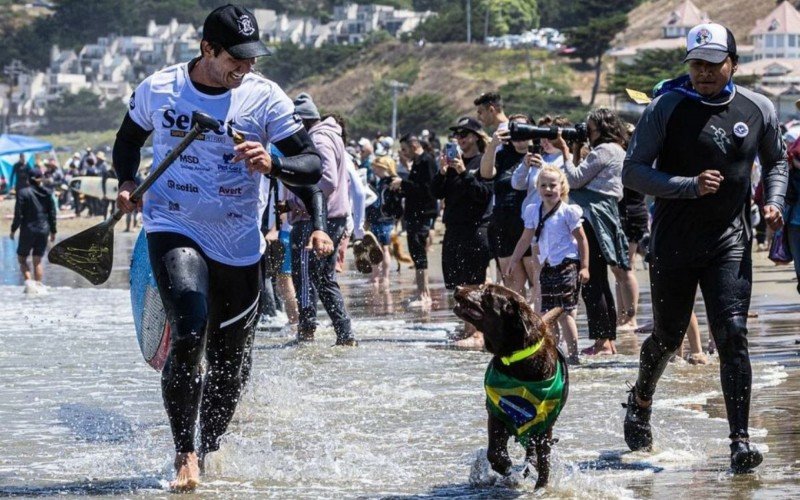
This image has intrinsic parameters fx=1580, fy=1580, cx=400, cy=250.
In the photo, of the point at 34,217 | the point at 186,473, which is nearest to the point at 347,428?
the point at 186,473

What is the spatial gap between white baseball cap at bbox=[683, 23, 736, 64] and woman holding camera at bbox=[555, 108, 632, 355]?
4.04 metres

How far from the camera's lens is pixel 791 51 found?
126625 mm

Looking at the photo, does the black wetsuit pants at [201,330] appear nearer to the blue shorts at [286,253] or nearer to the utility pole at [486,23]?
the blue shorts at [286,253]

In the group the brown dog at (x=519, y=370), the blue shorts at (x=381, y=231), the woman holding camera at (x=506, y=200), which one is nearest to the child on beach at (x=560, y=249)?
the woman holding camera at (x=506, y=200)

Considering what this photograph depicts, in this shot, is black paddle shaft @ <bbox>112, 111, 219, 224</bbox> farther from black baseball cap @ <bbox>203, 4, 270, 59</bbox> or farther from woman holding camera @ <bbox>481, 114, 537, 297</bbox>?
woman holding camera @ <bbox>481, 114, 537, 297</bbox>

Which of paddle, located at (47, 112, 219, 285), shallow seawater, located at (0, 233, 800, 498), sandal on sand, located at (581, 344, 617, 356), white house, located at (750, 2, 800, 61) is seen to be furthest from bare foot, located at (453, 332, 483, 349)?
white house, located at (750, 2, 800, 61)

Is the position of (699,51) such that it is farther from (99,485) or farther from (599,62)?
(599,62)

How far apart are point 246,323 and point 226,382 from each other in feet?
0.93

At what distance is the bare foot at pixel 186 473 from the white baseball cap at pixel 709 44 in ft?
8.97

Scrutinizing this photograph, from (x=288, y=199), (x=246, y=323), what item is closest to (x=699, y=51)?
(x=246, y=323)

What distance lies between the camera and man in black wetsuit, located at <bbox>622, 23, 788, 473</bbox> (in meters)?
6.86

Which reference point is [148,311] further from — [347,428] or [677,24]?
[677,24]

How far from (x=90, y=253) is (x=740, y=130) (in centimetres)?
317

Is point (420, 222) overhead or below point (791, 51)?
overhead
